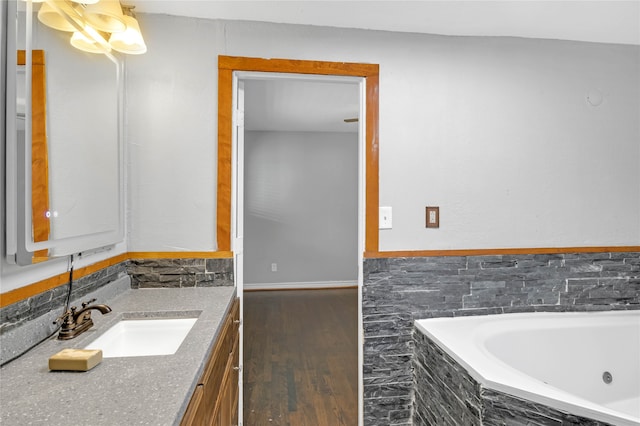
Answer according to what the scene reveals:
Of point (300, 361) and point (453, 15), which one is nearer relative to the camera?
point (453, 15)

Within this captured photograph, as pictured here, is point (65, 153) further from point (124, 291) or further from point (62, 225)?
point (124, 291)

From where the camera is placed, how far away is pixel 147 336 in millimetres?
1458

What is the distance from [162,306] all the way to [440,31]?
2.05 m

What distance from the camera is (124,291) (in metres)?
1.83

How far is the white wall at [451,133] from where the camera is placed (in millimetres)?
1923

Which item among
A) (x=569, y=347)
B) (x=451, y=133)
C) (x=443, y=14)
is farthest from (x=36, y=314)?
(x=569, y=347)

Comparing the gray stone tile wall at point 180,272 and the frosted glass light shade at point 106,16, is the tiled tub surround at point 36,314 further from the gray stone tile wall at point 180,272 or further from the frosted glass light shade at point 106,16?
the frosted glass light shade at point 106,16

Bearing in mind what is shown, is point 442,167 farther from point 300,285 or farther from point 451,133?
point 300,285

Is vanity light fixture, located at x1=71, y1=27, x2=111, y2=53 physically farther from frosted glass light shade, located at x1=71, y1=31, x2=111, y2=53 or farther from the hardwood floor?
the hardwood floor

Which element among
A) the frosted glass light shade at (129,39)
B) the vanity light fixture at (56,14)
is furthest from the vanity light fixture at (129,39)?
the vanity light fixture at (56,14)

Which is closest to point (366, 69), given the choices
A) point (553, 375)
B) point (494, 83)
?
point (494, 83)

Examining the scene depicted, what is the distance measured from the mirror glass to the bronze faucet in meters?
0.21

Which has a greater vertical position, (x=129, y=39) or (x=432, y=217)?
(x=129, y=39)

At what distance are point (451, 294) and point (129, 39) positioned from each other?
2082mm
